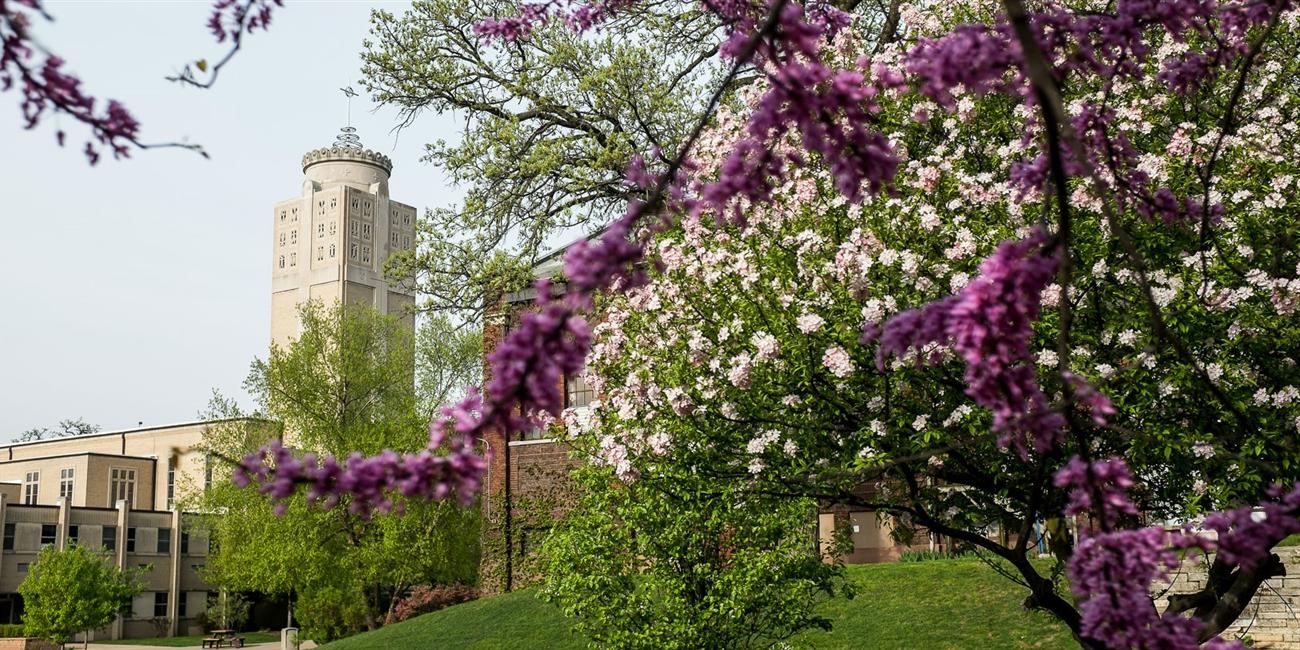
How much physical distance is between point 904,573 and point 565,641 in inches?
278

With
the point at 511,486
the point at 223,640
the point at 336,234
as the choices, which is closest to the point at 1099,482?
the point at 511,486

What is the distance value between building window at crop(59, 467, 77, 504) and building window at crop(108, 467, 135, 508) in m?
2.31

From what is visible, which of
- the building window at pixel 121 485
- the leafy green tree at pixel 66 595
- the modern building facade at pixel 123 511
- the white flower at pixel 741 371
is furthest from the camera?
the building window at pixel 121 485

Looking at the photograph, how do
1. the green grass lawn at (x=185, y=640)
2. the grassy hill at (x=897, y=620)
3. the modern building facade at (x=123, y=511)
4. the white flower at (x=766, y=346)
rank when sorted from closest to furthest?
1. the white flower at (x=766, y=346)
2. the grassy hill at (x=897, y=620)
3. the green grass lawn at (x=185, y=640)
4. the modern building facade at (x=123, y=511)

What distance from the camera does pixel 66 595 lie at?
44.9 m

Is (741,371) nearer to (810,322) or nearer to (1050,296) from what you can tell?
(810,322)

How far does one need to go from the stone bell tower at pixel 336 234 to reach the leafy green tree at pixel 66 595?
82048 millimetres

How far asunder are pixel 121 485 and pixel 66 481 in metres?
3.36

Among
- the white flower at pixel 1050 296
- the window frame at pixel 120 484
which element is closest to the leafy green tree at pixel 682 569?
the white flower at pixel 1050 296

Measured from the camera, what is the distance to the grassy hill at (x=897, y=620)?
63.7 ft

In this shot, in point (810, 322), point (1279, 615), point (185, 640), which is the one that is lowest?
point (185, 640)

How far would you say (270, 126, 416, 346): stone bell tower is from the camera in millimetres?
131625

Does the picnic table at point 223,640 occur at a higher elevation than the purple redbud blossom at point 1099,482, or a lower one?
lower

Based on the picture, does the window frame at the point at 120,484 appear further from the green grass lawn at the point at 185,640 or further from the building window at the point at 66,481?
the green grass lawn at the point at 185,640
